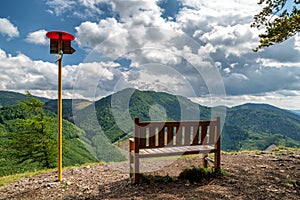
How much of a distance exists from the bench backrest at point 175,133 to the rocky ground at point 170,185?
2.78 feet

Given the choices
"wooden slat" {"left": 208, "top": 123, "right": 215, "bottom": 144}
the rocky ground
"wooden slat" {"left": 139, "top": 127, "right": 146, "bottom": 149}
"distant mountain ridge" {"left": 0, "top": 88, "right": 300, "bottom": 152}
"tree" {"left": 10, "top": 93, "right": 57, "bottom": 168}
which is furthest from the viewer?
"tree" {"left": 10, "top": 93, "right": 57, "bottom": 168}

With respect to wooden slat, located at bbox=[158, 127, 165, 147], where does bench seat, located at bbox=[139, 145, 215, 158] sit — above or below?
below

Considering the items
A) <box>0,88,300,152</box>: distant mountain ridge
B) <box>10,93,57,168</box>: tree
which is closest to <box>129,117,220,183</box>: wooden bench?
<box>0,88,300,152</box>: distant mountain ridge

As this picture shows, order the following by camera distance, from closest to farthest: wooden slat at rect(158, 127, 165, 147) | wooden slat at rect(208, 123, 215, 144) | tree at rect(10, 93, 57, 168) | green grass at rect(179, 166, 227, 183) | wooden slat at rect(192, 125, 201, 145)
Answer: wooden slat at rect(158, 127, 165, 147) < green grass at rect(179, 166, 227, 183) < wooden slat at rect(192, 125, 201, 145) < wooden slat at rect(208, 123, 215, 144) < tree at rect(10, 93, 57, 168)

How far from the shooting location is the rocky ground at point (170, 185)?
14.8ft

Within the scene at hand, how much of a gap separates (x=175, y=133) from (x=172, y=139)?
0.16 metres

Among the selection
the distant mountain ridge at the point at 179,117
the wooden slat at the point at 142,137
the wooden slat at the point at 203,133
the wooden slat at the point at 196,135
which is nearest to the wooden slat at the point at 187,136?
the wooden slat at the point at 196,135

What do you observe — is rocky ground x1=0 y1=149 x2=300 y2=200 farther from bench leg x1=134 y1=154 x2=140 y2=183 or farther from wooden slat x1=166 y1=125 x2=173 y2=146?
wooden slat x1=166 y1=125 x2=173 y2=146

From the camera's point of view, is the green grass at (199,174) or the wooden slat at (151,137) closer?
the wooden slat at (151,137)

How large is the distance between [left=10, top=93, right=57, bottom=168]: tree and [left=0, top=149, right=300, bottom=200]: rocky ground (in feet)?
29.5

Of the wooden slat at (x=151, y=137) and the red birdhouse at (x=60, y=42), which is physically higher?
the red birdhouse at (x=60, y=42)

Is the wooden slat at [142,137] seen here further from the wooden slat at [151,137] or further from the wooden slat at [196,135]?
the wooden slat at [196,135]

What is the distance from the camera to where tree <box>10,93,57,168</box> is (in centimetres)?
1465

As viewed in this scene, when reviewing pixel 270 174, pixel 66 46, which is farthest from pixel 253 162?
pixel 66 46
